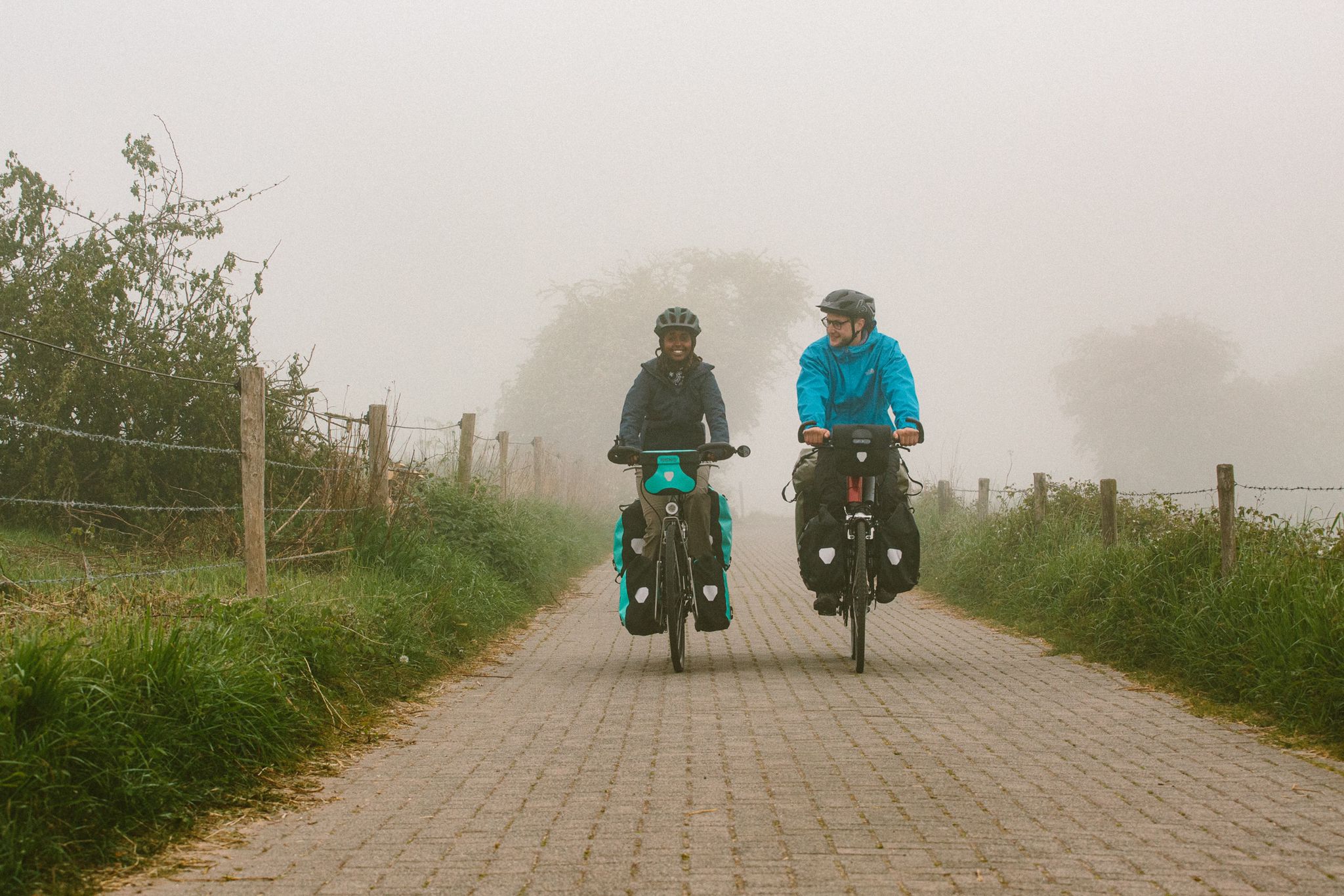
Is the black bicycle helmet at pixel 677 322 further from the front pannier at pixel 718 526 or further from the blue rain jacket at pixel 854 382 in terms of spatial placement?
the front pannier at pixel 718 526

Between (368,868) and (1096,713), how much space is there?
3.95m

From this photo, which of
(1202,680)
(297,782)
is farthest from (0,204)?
(1202,680)

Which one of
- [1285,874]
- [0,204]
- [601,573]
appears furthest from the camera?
[601,573]

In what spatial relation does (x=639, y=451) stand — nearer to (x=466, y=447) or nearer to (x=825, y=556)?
(x=825, y=556)

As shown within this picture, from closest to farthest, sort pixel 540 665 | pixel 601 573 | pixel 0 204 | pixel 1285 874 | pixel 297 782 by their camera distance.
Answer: pixel 1285 874 → pixel 297 782 → pixel 540 665 → pixel 0 204 → pixel 601 573

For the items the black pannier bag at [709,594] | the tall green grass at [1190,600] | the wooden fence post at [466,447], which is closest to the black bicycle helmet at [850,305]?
the black pannier bag at [709,594]

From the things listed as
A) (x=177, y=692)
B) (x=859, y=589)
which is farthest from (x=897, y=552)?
(x=177, y=692)

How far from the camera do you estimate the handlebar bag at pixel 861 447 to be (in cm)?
788

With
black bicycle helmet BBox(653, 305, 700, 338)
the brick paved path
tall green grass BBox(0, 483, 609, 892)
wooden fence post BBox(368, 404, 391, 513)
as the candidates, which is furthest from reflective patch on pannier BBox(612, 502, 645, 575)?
wooden fence post BBox(368, 404, 391, 513)

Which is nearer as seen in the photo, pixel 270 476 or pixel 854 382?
pixel 854 382

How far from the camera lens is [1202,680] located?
7020mm

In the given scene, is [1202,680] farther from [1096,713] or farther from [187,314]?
[187,314]

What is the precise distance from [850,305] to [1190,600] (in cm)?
270

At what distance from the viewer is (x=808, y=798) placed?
180 inches
